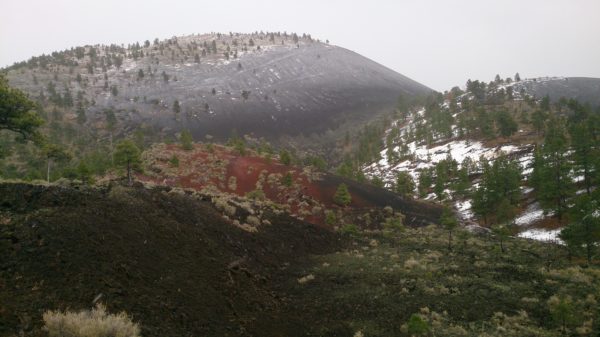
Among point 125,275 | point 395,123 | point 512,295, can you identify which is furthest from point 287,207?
point 395,123

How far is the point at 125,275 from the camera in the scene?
1298cm

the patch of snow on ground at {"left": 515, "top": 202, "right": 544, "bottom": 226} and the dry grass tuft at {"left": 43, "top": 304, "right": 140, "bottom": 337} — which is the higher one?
the dry grass tuft at {"left": 43, "top": 304, "right": 140, "bottom": 337}

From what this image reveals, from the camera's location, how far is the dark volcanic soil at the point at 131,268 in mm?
10719

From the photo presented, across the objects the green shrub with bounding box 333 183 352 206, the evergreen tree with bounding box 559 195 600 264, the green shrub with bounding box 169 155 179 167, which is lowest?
the green shrub with bounding box 333 183 352 206

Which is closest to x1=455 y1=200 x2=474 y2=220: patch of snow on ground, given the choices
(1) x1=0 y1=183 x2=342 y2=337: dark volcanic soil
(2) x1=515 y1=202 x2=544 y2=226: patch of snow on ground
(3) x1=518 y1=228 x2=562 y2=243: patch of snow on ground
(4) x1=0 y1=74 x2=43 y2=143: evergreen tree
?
(2) x1=515 y1=202 x2=544 y2=226: patch of snow on ground

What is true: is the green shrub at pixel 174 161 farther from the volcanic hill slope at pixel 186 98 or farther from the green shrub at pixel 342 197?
the volcanic hill slope at pixel 186 98

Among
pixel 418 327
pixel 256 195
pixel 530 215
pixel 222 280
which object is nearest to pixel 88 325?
pixel 222 280

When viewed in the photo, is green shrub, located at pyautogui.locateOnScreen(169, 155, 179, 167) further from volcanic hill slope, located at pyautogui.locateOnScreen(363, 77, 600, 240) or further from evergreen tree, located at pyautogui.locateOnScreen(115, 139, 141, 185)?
volcanic hill slope, located at pyautogui.locateOnScreen(363, 77, 600, 240)

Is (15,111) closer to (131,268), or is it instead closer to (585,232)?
(131,268)

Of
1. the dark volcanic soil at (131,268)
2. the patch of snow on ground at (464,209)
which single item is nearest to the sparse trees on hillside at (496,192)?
the patch of snow on ground at (464,209)

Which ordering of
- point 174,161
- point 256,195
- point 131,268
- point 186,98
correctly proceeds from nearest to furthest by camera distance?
point 131,268, point 256,195, point 174,161, point 186,98

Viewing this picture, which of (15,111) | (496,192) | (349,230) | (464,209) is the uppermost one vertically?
(15,111)

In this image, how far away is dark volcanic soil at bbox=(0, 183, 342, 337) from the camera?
1072cm

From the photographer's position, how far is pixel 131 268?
538 inches
